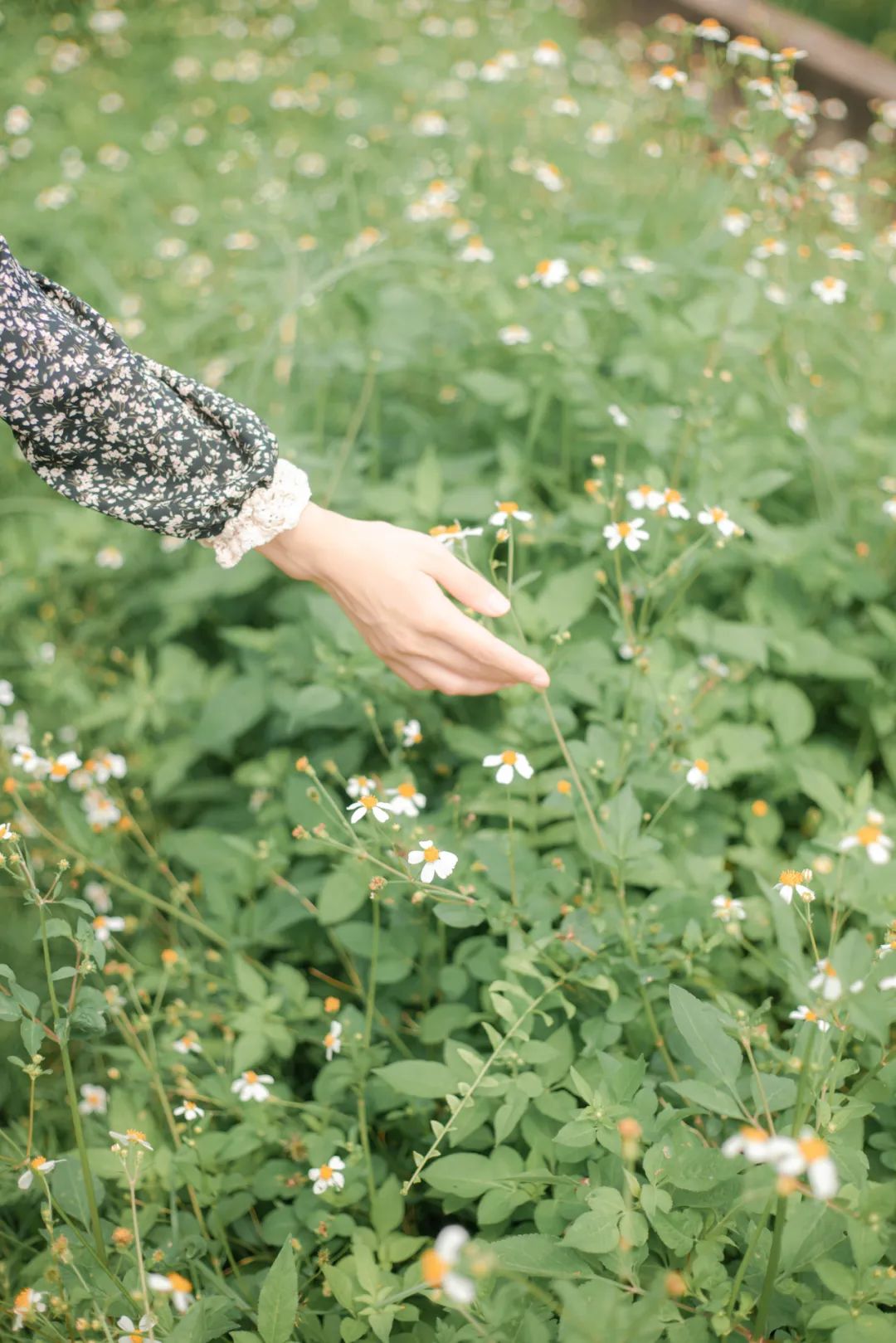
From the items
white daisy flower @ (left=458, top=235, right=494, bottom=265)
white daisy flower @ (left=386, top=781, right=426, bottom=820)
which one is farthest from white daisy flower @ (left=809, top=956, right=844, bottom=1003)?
white daisy flower @ (left=458, top=235, right=494, bottom=265)

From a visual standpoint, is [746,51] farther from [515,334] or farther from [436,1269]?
[436,1269]

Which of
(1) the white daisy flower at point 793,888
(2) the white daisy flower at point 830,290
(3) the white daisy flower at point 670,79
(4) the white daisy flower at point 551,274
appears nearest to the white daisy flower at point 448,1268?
(1) the white daisy flower at point 793,888

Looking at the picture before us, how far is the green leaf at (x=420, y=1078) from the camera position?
1207 mm

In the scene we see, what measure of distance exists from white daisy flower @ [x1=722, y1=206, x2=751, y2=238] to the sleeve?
1.54 m

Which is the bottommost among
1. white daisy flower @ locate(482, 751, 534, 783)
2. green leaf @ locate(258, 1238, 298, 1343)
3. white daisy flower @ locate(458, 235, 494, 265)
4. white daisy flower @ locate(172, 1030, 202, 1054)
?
white daisy flower @ locate(172, 1030, 202, 1054)

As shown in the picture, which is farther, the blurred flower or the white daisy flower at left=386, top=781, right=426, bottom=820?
the white daisy flower at left=386, top=781, right=426, bottom=820

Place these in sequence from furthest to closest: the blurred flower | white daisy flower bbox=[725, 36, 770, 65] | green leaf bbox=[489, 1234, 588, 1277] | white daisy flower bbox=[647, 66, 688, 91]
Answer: white daisy flower bbox=[647, 66, 688, 91]
white daisy flower bbox=[725, 36, 770, 65]
green leaf bbox=[489, 1234, 588, 1277]
the blurred flower

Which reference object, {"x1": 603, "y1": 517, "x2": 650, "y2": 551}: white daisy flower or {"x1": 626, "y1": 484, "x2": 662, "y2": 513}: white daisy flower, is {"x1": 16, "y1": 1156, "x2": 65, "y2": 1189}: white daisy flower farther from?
{"x1": 626, "y1": 484, "x2": 662, "y2": 513}: white daisy flower

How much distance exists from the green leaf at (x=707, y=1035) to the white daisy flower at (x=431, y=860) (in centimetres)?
30

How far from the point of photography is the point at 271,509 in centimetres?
136

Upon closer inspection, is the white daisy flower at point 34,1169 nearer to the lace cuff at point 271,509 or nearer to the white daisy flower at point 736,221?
the lace cuff at point 271,509

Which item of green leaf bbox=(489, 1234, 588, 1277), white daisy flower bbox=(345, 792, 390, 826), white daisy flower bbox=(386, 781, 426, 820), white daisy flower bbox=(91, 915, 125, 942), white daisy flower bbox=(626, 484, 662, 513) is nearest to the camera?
green leaf bbox=(489, 1234, 588, 1277)

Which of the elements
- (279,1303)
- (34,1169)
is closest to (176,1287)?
(279,1303)

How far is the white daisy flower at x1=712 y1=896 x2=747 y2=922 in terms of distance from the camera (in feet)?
4.44
